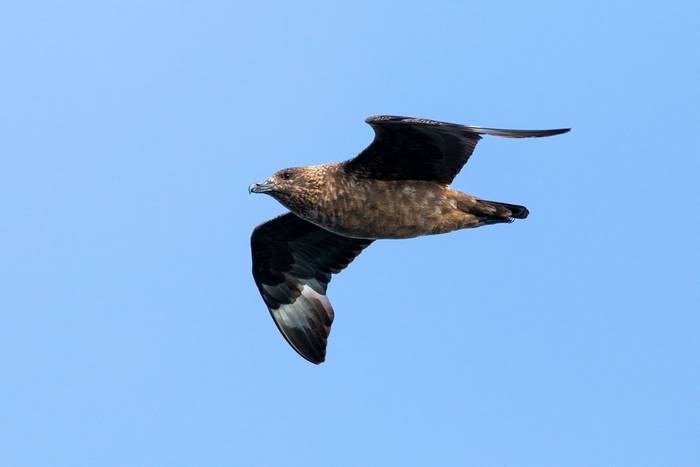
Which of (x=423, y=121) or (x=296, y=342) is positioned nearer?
(x=423, y=121)

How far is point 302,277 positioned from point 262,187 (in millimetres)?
1849

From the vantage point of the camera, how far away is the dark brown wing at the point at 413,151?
34.3ft

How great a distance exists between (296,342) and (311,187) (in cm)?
222

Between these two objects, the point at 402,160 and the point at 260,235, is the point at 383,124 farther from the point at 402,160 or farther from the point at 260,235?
the point at 260,235

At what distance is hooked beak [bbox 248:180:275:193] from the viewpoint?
434 inches

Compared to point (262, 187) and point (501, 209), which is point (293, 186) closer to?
point (262, 187)

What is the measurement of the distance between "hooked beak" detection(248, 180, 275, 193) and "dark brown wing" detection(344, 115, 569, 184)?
0.72 m

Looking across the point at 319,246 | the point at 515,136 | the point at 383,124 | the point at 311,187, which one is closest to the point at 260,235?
the point at 319,246

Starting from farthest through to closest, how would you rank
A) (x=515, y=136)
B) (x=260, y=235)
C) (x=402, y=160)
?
(x=260, y=235) → (x=402, y=160) → (x=515, y=136)

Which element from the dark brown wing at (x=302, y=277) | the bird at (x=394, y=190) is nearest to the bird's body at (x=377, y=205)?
the bird at (x=394, y=190)

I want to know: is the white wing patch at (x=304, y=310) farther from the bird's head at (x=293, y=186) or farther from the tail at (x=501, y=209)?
the tail at (x=501, y=209)

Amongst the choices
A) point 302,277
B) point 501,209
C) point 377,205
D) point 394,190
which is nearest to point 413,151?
point 394,190

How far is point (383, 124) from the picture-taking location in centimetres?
1042

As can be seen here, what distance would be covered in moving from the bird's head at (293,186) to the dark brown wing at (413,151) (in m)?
0.35
